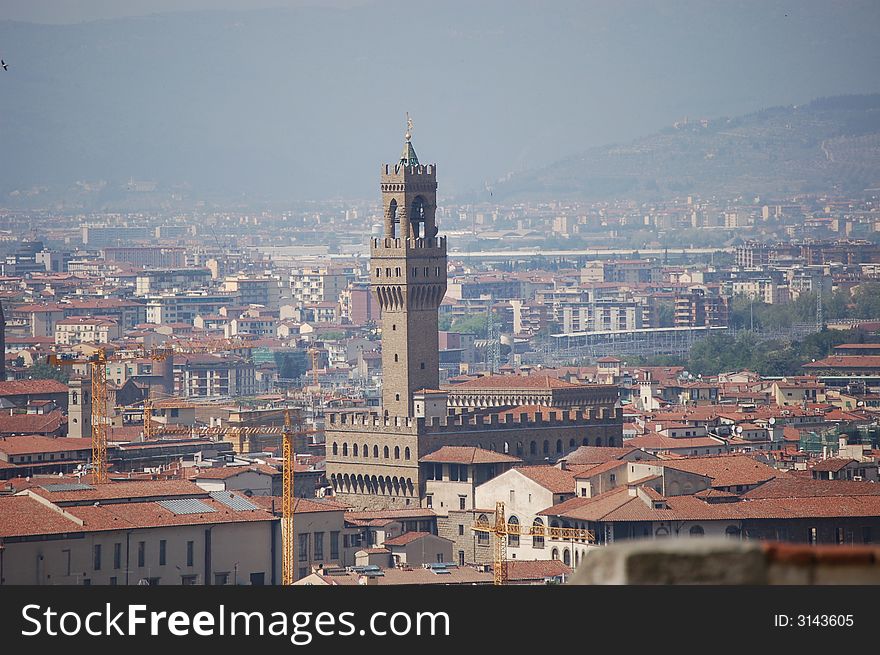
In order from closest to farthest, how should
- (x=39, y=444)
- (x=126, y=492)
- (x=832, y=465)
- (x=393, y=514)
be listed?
(x=126, y=492), (x=393, y=514), (x=832, y=465), (x=39, y=444)

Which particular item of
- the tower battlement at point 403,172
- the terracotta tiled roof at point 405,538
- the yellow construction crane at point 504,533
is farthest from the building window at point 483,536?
the tower battlement at point 403,172

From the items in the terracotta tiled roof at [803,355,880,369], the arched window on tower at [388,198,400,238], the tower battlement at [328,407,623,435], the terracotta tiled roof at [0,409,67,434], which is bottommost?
the terracotta tiled roof at [0,409,67,434]

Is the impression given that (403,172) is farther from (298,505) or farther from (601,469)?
(298,505)

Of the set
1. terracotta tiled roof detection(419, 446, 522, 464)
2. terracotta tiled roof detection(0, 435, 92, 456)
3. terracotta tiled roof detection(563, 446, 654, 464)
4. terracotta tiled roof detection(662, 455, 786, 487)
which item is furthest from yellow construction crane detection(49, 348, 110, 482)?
terracotta tiled roof detection(662, 455, 786, 487)

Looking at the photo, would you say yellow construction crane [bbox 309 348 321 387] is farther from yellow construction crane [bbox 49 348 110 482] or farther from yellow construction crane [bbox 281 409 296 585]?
yellow construction crane [bbox 281 409 296 585]

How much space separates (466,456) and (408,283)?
701 centimetres

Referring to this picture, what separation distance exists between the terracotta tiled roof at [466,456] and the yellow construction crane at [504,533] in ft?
13.7

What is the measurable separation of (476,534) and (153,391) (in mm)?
50549

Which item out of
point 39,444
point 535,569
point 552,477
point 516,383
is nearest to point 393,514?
point 552,477

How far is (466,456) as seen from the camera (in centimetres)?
5281

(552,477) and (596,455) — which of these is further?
(596,455)

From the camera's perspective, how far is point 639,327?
158375mm

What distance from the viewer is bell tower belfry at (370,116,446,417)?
190ft

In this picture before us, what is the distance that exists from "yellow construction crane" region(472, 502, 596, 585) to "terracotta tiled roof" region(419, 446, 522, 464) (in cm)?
419
